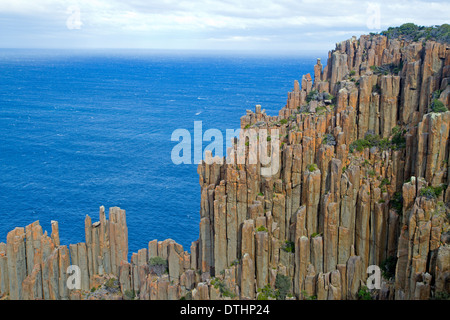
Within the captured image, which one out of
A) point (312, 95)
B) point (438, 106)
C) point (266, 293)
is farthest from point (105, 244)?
point (438, 106)

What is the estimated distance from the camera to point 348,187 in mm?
58188

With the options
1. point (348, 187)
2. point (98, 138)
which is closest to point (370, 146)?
point (348, 187)

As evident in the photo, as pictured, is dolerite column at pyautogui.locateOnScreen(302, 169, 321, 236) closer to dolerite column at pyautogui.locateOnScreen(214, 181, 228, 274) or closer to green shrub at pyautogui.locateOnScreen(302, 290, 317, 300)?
green shrub at pyautogui.locateOnScreen(302, 290, 317, 300)

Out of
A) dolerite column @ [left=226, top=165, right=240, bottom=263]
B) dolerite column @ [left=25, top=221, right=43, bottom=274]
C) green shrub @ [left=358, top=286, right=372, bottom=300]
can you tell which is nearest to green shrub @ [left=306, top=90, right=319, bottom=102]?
dolerite column @ [left=226, top=165, right=240, bottom=263]

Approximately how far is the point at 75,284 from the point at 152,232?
133 feet

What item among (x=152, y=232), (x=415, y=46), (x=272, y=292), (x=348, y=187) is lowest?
(x=152, y=232)

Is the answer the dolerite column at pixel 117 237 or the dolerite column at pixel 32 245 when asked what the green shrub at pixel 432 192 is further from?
the dolerite column at pixel 32 245

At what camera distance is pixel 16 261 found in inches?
2719

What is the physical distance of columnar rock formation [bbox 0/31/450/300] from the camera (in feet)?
179

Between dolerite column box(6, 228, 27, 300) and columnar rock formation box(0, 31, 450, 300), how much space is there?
0.53 ft

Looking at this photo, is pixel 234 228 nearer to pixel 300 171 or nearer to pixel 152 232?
pixel 300 171

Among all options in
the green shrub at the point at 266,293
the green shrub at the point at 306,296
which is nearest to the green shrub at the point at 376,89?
the green shrub at the point at 306,296

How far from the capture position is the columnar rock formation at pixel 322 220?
54531mm
